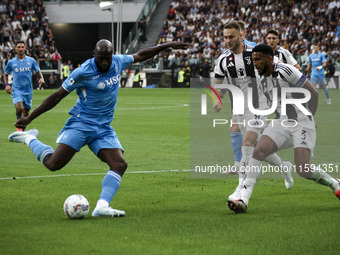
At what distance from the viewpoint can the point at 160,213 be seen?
7.32 meters

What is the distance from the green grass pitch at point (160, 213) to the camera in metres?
5.77

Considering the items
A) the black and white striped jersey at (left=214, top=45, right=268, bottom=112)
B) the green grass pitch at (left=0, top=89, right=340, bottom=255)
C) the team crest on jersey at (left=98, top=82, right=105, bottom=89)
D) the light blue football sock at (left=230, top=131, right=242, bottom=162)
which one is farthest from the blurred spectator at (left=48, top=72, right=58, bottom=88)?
the team crest on jersey at (left=98, top=82, right=105, bottom=89)

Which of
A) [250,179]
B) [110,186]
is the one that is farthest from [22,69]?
[250,179]

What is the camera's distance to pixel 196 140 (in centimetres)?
1529

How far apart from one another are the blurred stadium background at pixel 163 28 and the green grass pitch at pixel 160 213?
31.8 meters

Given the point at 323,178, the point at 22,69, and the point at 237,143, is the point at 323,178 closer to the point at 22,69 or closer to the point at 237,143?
the point at 237,143

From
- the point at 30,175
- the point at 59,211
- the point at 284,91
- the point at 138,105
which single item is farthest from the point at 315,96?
the point at 138,105

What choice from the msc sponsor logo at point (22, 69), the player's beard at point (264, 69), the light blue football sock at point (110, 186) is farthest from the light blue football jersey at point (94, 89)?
the msc sponsor logo at point (22, 69)

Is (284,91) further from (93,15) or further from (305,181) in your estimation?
(93,15)

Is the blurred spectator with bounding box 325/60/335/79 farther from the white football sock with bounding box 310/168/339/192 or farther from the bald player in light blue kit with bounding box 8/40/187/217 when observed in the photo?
the bald player in light blue kit with bounding box 8/40/187/217

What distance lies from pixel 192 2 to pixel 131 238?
50892 mm

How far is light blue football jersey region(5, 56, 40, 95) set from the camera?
59.0 feet

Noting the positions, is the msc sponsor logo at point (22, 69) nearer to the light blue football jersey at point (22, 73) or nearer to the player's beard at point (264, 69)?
the light blue football jersey at point (22, 73)

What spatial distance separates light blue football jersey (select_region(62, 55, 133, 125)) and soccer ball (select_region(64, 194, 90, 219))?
105cm
